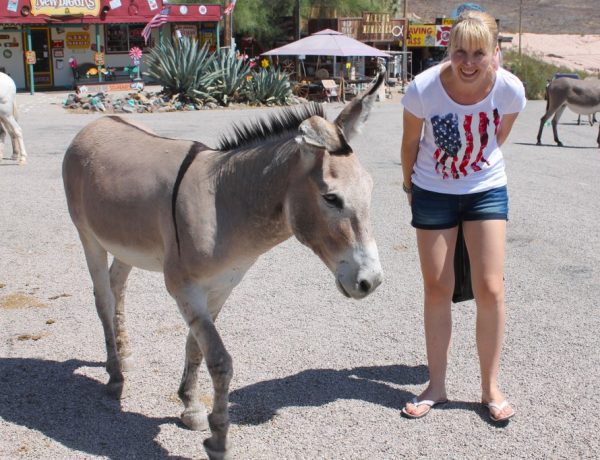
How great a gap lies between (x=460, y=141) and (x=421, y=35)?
37613mm

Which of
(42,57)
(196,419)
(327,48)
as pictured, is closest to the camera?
(196,419)

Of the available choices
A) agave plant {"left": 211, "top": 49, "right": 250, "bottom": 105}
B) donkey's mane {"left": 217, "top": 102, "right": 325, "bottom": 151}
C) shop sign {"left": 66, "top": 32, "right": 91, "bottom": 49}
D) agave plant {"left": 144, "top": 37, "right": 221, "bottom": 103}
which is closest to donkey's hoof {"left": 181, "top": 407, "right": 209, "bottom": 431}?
donkey's mane {"left": 217, "top": 102, "right": 325, "bottom": 151}

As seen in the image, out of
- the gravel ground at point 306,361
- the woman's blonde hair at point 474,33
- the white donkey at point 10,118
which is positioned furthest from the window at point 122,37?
the woman's blonde hair at point 474,33

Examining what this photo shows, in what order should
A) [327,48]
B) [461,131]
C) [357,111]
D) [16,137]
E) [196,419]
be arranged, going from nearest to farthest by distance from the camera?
[357,111]
[461,131]
[196,419]
[16,137]
[327,48]

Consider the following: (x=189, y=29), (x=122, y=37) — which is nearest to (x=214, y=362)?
(x=122, y=37)

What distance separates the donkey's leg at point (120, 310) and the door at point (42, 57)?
3255 centimetres

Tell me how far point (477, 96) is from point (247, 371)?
214cm

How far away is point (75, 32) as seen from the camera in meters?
35.2

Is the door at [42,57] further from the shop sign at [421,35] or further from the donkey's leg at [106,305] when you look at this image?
the donkey's leg at [106,305]

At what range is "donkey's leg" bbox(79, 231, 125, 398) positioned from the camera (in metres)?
4.17

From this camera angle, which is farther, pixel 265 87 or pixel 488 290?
pixel 265 87

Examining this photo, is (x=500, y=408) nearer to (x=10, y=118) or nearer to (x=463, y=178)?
(x=463, y=178)

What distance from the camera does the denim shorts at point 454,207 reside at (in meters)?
3.75

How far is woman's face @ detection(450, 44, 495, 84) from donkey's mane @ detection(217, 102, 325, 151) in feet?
2.25
